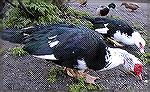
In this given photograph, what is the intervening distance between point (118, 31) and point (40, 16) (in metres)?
0.68

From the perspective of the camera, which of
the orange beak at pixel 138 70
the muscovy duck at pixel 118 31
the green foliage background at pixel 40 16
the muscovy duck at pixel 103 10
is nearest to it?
the orange beak at pixel 138 70

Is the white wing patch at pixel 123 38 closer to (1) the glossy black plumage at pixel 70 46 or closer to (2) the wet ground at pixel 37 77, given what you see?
(2) the wet ground at pixel 37 77

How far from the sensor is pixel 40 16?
10.2 ft

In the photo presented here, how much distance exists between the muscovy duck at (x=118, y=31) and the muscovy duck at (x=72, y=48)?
0.40 meters

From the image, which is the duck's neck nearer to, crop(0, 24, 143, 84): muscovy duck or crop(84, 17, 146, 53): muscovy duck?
crop(0, 24, 143, 84): muscovy duck

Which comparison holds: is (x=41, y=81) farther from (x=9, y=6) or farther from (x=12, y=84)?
(x=9, y=6)

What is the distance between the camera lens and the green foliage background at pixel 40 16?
9.94ft

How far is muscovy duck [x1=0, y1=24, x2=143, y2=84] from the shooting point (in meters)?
2.34

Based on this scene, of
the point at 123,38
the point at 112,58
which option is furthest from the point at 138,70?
the point at 123,38

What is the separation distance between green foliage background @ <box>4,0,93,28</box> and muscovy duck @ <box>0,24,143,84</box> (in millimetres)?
504

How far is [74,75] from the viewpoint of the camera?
8.45 feet

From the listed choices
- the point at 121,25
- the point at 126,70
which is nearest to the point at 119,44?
the point at 121,25

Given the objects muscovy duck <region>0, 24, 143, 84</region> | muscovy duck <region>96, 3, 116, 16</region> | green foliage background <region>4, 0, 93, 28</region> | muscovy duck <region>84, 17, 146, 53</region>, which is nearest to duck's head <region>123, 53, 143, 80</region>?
muscovy duck <region>0, 24, 143, 84</region>

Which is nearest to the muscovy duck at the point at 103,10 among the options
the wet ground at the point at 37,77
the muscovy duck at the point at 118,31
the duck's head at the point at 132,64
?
the muscovy duck at the point at 118,31
